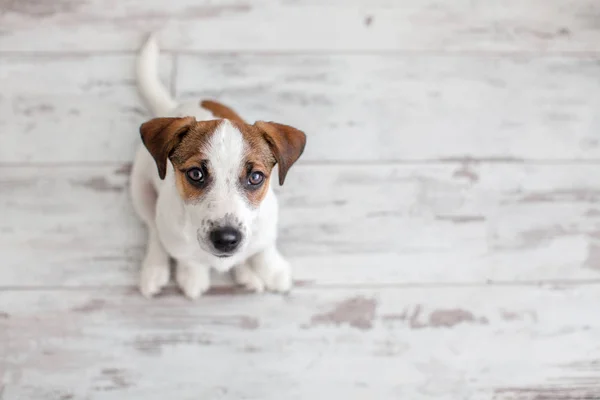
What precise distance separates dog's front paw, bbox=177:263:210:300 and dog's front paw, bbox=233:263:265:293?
11cm

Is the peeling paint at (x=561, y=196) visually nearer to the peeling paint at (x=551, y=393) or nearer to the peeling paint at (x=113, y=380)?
the peeling paint at (x=551, y=393)

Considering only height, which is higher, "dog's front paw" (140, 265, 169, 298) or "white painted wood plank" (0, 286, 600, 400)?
"dog's front paw" (140, 265, 169, 298)

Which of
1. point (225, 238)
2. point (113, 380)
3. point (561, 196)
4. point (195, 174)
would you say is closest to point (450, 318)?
point (561, 196)

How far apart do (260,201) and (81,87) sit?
1048 millimetres

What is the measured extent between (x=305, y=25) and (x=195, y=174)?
41.5 inches

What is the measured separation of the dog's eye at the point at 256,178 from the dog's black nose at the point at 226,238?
0.43 feet

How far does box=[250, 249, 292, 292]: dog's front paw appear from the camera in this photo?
72.1 inches

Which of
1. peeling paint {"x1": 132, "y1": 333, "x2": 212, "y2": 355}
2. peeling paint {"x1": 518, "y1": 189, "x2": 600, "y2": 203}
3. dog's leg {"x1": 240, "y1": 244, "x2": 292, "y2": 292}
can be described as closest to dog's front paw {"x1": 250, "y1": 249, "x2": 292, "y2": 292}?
dog's leg {"x1": 240, "y1": 244, "x2": 292, "y2": 292}

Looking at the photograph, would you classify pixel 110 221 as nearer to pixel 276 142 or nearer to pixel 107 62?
pixel 107 62

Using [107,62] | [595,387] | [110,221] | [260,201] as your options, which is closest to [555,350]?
[595,387]

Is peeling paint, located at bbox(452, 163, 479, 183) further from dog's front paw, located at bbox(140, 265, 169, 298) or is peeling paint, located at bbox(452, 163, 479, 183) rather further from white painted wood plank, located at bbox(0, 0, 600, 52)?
dog's front paw, located at bbox(140, 265, 169, 298)

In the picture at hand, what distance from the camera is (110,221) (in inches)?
76.9

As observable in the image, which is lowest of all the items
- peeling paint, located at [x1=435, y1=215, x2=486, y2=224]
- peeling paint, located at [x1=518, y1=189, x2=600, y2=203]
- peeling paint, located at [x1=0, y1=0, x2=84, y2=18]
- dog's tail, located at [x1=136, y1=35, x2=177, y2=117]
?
peeling paint, located at [x1=435, y1=215, x2=486, y2=224]

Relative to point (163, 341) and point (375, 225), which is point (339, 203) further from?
point (163, 341)
